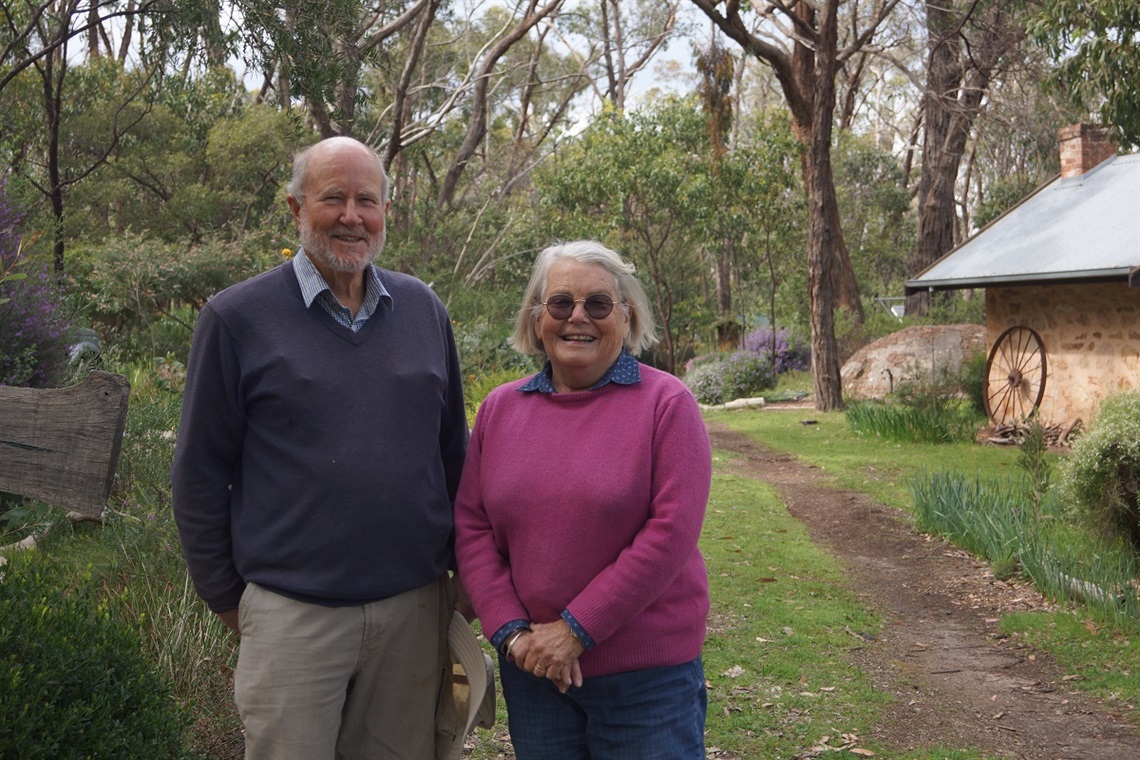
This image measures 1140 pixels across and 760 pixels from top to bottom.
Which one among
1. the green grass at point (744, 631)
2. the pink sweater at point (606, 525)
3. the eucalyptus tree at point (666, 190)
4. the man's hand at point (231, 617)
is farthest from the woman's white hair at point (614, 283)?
A: the eucalyptus tree at point (666, 190)

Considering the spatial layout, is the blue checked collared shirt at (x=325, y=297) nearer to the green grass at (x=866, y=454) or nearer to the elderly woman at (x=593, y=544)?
the elderly woman at (x=593, y=544)

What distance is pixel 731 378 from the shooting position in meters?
22.0

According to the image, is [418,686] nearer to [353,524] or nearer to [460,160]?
[353,524]

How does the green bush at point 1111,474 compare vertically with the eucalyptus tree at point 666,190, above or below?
below

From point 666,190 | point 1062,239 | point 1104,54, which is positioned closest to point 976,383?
point 1062,239

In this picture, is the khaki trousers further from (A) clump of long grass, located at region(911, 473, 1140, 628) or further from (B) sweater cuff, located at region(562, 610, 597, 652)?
(A) clump of long grass, located at region(911, 473, 1140, 628)

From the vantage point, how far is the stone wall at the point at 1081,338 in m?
12.6

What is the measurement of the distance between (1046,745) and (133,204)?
63.5 feet

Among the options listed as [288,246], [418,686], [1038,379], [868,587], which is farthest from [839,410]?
[418,686]

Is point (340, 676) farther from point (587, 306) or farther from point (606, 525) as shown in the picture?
point (587, 306)

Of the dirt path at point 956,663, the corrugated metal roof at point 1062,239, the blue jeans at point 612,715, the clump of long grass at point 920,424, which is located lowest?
the dirt path at point 956,663

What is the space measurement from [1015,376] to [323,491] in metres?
13.3

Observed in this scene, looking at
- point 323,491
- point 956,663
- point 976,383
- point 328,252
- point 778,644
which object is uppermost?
point 328,252

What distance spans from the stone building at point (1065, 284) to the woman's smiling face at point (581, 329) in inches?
400
